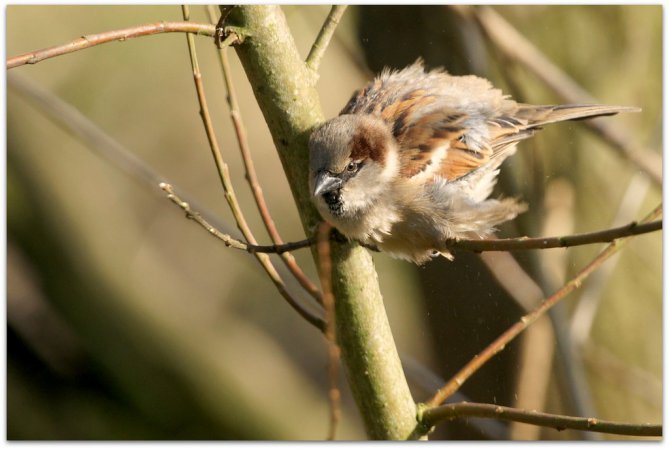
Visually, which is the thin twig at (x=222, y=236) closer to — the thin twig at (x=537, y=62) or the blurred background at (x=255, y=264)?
the blurred background at (x=255, y=264)

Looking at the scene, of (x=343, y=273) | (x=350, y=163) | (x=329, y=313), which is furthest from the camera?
(x=350, y=163)

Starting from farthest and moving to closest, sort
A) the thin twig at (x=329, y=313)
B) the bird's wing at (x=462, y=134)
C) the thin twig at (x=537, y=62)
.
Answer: the thin twig at (x=537, y=62) → the bird's wing at (x=462, y=134) → the thin twig at (x=329, y=313)

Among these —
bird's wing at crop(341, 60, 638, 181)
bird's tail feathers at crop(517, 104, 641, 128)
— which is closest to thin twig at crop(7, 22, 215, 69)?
bird's wing at crop(341, 60, 638, 181)

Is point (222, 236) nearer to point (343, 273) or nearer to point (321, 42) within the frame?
point (343, 273)

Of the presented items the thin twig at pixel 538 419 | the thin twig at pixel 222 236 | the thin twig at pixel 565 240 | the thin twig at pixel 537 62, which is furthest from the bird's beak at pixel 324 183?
the thin twig at pixel 537 62

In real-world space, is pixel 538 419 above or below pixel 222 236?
below

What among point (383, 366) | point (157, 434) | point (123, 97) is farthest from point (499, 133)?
point (157, 434)

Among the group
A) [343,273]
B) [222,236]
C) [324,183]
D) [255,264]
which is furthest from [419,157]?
[255,264]

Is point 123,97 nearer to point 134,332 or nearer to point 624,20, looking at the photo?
point 134,332
